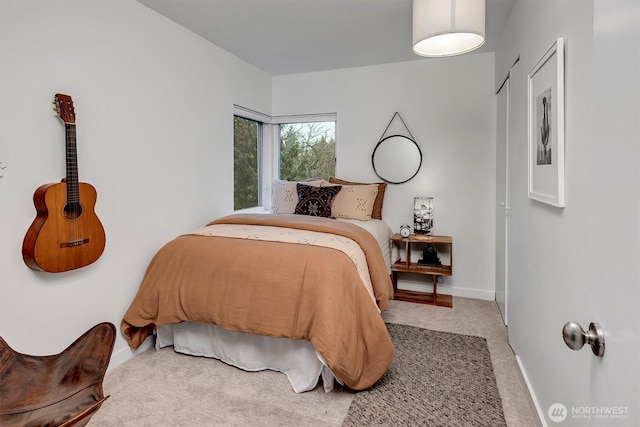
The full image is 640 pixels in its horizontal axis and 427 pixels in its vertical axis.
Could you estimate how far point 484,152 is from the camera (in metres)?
3.54

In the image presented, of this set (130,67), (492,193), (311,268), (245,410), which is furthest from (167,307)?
(492,193)

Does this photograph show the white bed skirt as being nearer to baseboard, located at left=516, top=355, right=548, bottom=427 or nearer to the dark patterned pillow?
baseboard, located at left=516, top=355, right=548, bottom=427

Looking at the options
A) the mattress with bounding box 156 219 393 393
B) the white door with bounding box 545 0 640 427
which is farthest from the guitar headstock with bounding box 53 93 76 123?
the white door with bounding box 545 0 640 427

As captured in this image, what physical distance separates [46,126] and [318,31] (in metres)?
2.10

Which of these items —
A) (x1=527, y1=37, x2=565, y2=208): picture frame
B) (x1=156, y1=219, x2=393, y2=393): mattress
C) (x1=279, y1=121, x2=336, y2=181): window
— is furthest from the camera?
(x1=279, y1=121, x2=336, y2=181): window

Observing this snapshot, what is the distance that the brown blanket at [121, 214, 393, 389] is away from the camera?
75.9 inches

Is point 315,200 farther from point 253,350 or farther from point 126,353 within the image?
point 126,353

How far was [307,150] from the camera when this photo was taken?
4.35 meters

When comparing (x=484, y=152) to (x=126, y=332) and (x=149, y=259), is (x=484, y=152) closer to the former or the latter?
(x=149, y=259)

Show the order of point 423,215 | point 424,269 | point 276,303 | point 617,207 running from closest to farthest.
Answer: point 617,207
point 276,303
point 424,269
point 423,215

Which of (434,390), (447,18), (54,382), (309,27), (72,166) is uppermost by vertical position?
(309,27)

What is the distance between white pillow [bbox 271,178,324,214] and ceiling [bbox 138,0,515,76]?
1.29 metres

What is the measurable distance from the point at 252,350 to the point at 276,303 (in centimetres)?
45

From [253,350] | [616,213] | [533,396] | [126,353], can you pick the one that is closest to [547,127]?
[616,213]
